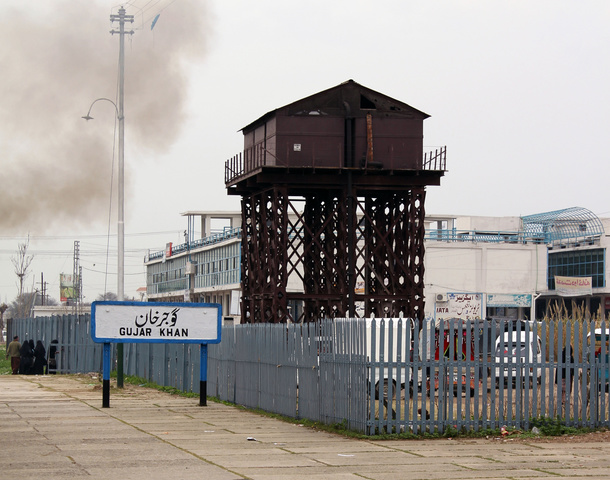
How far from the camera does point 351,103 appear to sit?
39.0 m

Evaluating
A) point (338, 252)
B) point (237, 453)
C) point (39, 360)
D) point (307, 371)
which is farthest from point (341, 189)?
point (237, 453)

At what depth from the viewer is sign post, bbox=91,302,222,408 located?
23.8 meters

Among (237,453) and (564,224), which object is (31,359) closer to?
(237,453)

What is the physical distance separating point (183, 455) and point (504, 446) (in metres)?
5.00

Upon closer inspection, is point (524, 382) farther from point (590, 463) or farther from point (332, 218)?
point (332, 218)

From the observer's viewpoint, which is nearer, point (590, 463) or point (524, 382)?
point (590, 463)

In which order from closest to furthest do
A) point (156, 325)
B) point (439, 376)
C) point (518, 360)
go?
point (439, 376) → point (518, 360) → point (156, 325)

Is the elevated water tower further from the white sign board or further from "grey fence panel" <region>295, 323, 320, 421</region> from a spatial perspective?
"grey fence panel" <region>295, 323, 320, 421</region>

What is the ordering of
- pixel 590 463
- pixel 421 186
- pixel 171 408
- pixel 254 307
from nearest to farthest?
1. pixel 590 463
2. pixel 171 408
3. pixel 421 186
4. pixel 254 307

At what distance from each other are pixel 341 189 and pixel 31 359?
14.4 meters

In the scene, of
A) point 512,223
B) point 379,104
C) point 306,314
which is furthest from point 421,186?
point 512,223

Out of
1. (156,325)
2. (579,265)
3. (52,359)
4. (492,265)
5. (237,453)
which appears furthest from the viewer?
(579,265)

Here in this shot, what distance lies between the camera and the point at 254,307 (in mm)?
40781

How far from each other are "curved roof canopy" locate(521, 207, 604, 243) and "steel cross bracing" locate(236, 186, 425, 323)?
50236 mm
